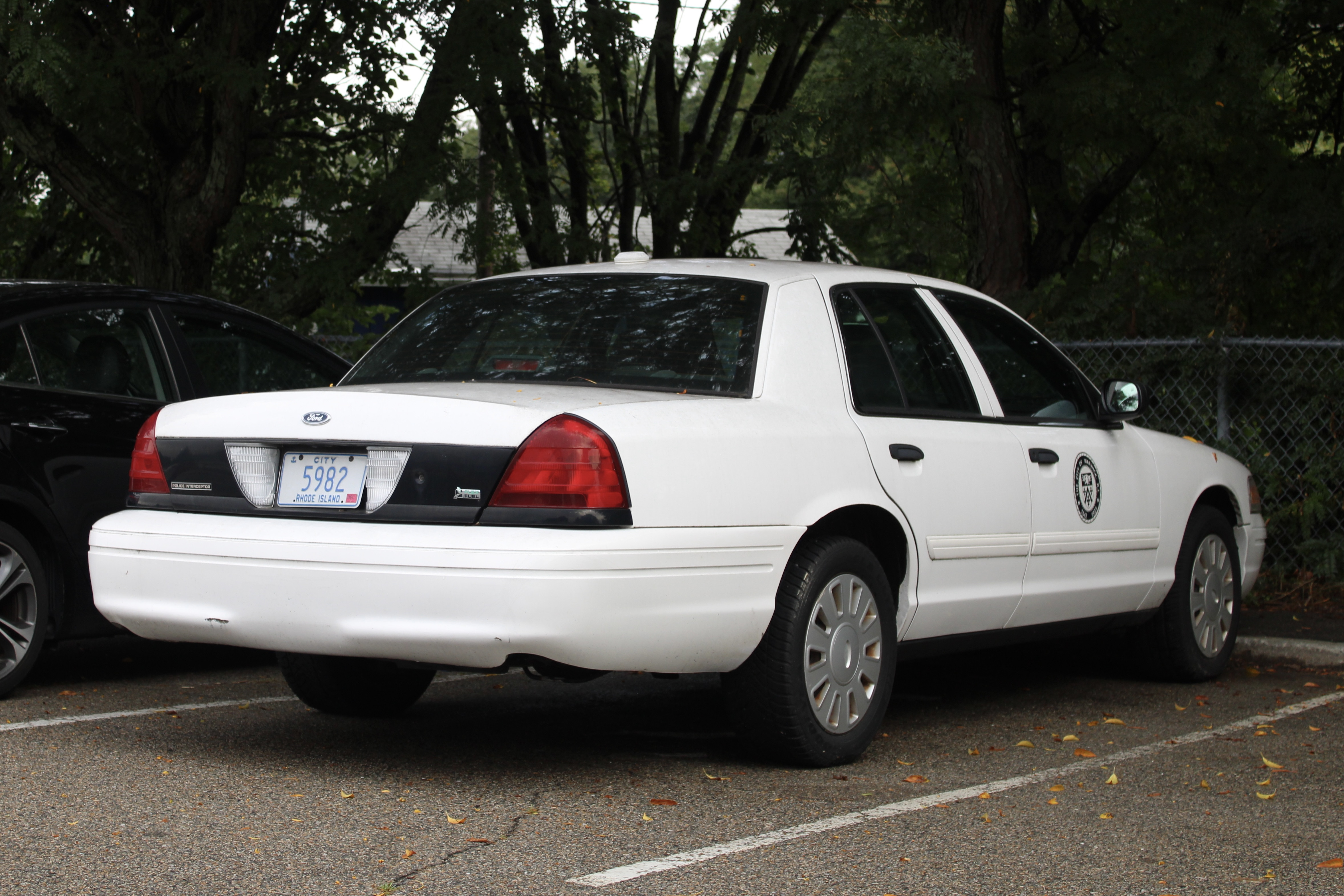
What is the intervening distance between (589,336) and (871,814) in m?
1.80

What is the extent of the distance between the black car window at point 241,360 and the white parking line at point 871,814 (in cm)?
357

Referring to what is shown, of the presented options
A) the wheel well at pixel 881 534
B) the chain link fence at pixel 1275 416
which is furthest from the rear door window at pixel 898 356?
the chain link fence at pixel 1275 416

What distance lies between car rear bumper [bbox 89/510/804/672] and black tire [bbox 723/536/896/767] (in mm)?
124

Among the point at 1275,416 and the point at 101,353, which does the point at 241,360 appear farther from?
the point at 1275,416

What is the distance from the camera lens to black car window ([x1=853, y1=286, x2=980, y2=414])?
18.2 feet

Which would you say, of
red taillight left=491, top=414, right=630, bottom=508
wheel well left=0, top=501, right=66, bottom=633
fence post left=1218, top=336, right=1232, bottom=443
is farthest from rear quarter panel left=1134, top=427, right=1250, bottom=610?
wheel well left=0, top=501, right=66, bottom=633

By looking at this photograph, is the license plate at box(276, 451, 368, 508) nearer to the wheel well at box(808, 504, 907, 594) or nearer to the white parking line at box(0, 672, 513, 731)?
the white parking line at box(0, 672, 513, 731)

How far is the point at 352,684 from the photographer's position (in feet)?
18.6

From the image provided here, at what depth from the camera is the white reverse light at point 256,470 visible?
461 centimetres

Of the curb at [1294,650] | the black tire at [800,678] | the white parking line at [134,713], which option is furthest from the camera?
the curb at [1294,650]

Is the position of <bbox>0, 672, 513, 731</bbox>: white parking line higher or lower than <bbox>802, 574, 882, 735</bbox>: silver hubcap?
lower

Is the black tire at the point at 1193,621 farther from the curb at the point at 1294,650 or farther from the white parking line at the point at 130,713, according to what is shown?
the white parking line at the point at 130,713

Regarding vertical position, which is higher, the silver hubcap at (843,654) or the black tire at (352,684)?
the silver hubcap at (843,654)

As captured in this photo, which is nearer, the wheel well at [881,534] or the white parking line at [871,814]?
the white parking line at [871,814]
